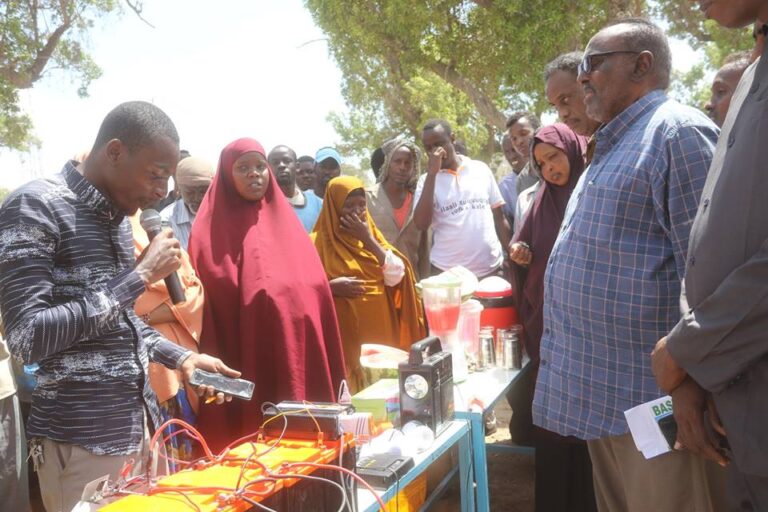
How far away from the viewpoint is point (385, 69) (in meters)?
15.9

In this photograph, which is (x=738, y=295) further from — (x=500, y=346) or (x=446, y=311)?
(x=500, y=346)

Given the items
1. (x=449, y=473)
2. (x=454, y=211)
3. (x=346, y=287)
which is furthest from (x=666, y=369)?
(x=454, y=211)

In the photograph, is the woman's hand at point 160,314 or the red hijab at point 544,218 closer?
the woman's hand at point 160,314

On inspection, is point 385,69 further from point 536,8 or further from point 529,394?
point 529,394

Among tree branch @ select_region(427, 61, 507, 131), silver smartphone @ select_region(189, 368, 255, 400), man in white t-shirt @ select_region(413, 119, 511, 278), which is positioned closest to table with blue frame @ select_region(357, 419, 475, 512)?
silver smartphone @ select_region(189, 368, 255, 400)

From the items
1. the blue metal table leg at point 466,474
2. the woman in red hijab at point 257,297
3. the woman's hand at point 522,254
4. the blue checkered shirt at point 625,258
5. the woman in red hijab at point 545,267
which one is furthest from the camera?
the woman's hand at point 522,254

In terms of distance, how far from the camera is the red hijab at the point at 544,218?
3207mm

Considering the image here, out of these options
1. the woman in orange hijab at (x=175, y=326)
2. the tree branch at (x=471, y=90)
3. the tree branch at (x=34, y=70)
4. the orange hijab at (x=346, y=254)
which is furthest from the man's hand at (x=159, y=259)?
the tree branch at (x=34, y=70)

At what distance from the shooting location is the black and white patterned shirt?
5.41ft

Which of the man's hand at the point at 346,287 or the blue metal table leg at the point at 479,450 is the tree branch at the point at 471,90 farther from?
the blue metal table leg at the point at 479,450

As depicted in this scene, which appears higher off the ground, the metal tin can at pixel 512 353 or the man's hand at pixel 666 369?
the man's hand at pixel 666 369

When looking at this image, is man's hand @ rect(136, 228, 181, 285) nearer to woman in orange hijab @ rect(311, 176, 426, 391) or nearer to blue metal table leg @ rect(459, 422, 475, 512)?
blue metal table leg @ rect(459, 422, 475, 512)

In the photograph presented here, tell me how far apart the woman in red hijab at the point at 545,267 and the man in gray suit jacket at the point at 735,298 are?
155 cm

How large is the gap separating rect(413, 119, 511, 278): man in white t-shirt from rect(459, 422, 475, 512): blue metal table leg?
1.93 m
